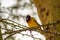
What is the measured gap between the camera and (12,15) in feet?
5.68

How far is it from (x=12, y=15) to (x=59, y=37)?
1.07 m

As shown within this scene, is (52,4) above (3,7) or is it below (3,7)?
above

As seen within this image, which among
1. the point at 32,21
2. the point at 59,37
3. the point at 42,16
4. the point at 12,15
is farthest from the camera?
the point at 12,15

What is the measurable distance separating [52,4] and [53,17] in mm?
50

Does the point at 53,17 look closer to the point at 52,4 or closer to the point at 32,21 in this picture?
the point at 52,4

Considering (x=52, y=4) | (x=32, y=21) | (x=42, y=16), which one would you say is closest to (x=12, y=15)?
(x=32, y=21)

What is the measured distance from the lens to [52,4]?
0.72 meters

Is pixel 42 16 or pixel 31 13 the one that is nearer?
pixel 42 16

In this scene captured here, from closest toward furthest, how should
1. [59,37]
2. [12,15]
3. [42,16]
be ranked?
[59,37] < [42,16] < [12,15]

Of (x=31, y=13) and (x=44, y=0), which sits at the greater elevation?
(x=44, y=0)

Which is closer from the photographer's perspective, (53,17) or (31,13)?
(53,17)

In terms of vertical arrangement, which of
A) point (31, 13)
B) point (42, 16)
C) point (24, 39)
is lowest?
point (24, 39)

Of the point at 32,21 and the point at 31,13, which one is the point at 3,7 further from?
the point at 32,21

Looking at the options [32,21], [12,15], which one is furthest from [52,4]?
[12,15]
